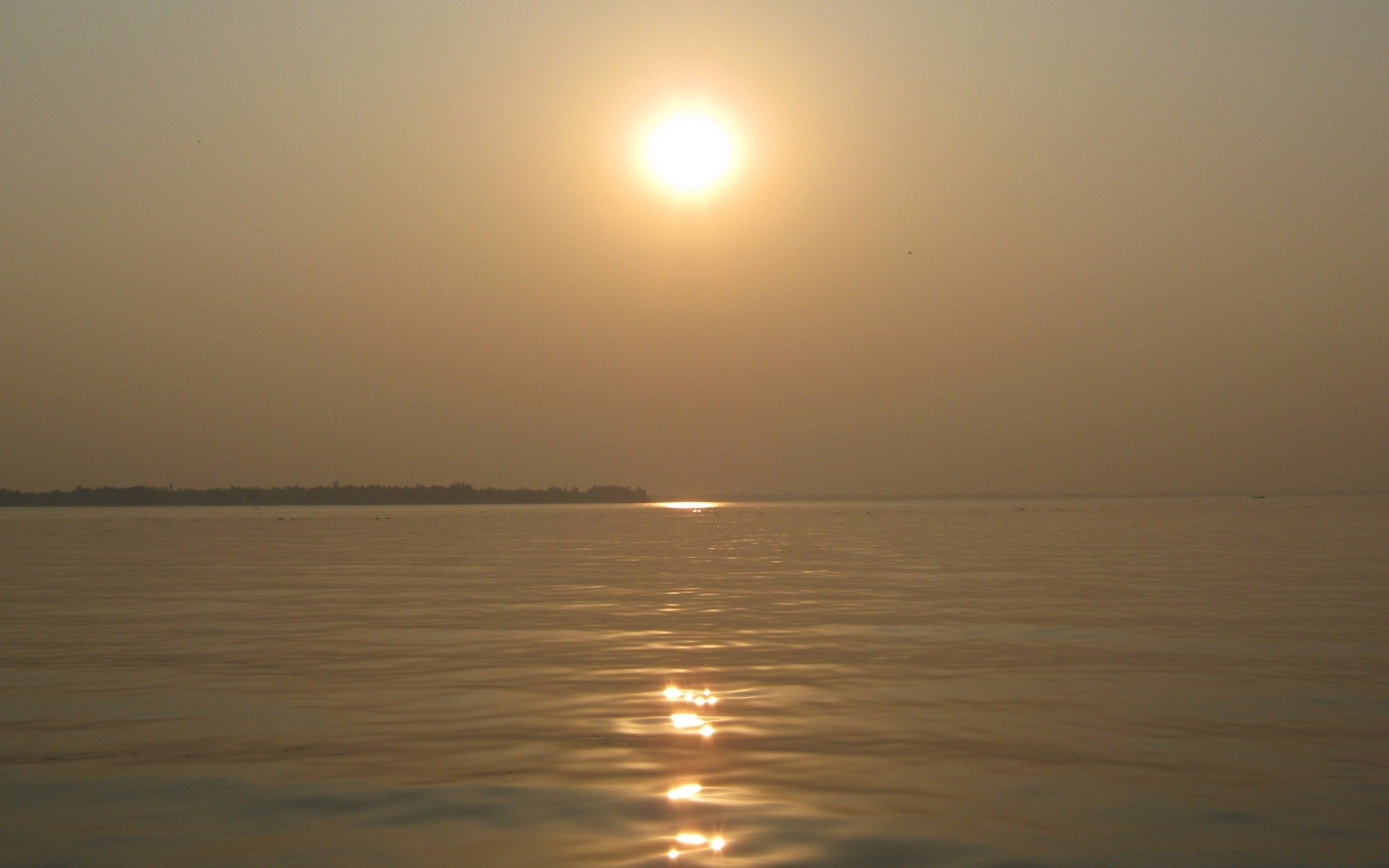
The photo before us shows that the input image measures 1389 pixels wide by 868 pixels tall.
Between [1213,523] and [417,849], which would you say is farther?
[1213,523]

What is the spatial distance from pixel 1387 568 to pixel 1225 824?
116 feet

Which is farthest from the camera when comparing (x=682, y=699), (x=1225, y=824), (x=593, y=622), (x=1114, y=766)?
(x=593, y=622)

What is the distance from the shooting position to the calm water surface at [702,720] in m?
10.4

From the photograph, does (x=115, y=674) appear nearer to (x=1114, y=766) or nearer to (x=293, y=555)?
(x=1114, y=766)

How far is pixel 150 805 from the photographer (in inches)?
452

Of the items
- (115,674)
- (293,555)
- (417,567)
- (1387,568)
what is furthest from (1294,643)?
(293,555)

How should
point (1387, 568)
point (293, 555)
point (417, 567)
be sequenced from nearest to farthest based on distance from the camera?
point (1387, 568)
point (417, 567)
point (293, 555)

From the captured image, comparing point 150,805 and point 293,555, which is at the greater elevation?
point 293,555

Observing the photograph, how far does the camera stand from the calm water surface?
10.4m

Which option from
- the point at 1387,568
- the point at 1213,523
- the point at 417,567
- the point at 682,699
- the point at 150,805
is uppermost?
the point at 1213,523

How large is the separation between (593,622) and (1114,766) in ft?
49.8

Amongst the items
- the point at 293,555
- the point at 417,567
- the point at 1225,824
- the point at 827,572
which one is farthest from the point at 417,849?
the point at 293,555

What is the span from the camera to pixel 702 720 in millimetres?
15484

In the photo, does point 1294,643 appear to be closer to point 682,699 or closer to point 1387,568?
point 682,699
